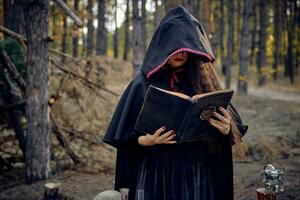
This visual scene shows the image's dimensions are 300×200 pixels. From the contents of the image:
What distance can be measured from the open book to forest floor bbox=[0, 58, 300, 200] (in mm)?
3285

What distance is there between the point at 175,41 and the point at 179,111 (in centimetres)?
53

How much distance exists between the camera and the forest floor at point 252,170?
609 cm

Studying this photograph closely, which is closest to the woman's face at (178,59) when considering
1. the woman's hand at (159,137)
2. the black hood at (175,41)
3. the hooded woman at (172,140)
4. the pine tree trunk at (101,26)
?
the hooded woman at (172,140)

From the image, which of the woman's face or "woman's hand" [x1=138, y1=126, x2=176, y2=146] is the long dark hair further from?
"woman's hand" [x1=138, y1=126, x2=176, y2=146]

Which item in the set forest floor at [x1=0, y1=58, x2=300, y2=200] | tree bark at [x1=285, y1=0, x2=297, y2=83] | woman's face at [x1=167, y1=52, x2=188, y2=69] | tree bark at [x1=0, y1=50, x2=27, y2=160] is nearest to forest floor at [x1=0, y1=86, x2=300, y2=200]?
forest floor at [x1=0, y1=58, x2=300, y2=200]

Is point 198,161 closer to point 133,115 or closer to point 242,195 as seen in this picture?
point 133,115

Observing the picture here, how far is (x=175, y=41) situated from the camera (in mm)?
2803

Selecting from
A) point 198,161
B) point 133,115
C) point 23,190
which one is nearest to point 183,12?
point 133,115

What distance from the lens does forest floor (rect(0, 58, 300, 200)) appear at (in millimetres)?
6094

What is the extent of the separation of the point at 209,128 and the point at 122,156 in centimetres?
74

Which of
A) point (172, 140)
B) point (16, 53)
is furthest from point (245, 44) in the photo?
point (172, 140)

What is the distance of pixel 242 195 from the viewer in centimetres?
589

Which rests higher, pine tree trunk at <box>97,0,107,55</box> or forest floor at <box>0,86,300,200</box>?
pine tree trunk at <box>97,0,107,55</box>

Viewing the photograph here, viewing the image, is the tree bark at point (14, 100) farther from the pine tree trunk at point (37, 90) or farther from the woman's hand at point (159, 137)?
the woman's hand at point (159, 137)
